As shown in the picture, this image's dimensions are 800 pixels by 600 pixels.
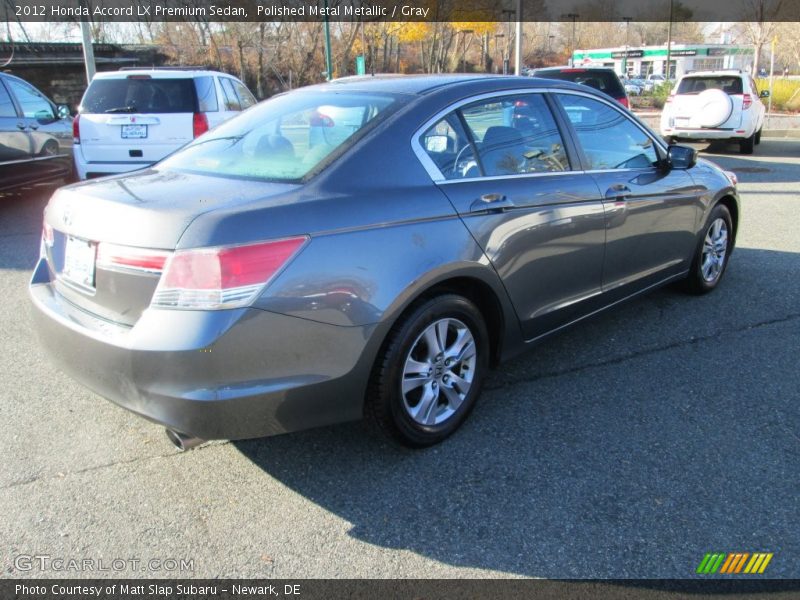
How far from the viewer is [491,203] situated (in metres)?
3.23

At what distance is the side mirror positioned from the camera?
4645 mm

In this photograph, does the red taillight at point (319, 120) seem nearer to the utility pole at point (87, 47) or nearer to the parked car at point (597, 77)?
the parked car at point (597, 77)

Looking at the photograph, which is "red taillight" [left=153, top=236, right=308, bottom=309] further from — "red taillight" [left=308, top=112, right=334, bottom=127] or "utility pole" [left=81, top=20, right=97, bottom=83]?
"utility pole" [left=81, top=20, right=97, bottom=83]

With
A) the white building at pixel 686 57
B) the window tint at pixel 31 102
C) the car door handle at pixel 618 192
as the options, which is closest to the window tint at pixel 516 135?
the car door handle at pixel 618 192

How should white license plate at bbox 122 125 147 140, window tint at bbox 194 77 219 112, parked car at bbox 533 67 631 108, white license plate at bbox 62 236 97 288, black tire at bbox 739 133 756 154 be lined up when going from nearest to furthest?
1. white license plate at bbox 62 236 97 288
2. white license plate at bbox 122 125 147 140
3. window tint at bbox 194 77 219 112
4. parked car at bbox 533 67 631 108
5. black tire at bbox 739 133 756 154

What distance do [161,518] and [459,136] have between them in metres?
2.17

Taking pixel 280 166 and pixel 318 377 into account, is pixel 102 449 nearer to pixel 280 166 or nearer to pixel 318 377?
pixel 318 377

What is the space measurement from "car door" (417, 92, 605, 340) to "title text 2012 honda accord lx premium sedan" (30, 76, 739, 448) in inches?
0.4

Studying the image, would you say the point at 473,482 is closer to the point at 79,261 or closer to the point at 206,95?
the point at 79,261

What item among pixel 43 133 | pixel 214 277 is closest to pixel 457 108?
pixel 214 277

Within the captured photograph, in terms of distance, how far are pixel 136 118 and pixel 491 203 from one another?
6.58 meters

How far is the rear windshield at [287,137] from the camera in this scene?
3023 mm

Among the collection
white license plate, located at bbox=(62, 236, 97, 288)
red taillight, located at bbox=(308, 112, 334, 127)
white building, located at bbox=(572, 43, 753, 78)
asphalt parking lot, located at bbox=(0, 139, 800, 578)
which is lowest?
asphalt parking lot, located at bbox=(0, 139, 800, 578)

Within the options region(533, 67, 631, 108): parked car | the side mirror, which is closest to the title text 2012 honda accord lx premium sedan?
the side mirror
